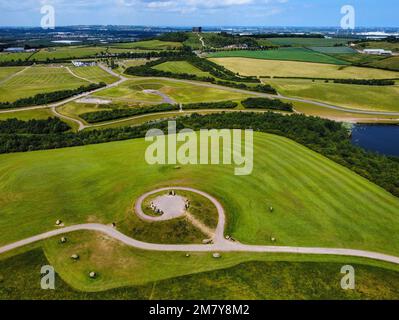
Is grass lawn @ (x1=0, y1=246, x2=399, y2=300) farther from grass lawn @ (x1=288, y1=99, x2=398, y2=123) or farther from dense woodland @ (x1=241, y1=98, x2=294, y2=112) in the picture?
dense woodland @ (x1=241, y1=98, x2=294, y2=112)

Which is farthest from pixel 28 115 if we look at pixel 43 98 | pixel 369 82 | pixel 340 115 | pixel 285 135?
pixel 369 82

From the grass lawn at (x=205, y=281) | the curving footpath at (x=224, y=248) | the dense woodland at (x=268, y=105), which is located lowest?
the grass lawn at (x=205, y=281)

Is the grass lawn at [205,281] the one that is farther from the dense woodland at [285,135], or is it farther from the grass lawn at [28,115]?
the grass lawn at [28,115]

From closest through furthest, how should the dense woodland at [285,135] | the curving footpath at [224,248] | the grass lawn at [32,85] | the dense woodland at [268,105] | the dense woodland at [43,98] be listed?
1. the curving footpath at [224,248]
2. the dense woodland at [285,135]
3. the dense woodland at [268,105]
4. the dense woodland at [43,98]
5. the grass lawn at [32,85]

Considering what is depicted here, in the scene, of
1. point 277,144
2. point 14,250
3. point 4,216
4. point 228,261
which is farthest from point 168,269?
point 277,144

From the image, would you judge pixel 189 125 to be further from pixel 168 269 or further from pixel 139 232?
pixel 168 269

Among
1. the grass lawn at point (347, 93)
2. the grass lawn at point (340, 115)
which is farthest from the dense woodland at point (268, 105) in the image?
the grass lawn at point (347, 93)
